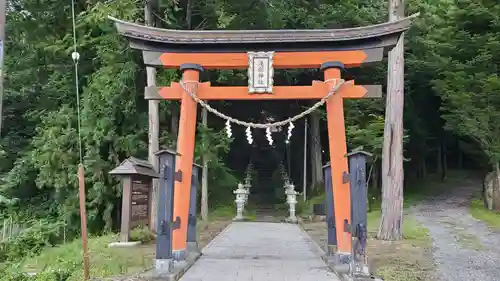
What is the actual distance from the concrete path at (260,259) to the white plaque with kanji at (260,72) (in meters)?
3.06

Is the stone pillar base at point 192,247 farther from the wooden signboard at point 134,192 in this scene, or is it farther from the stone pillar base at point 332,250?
the stone pillar base at point 332,250

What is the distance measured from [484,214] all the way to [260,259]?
9.12m

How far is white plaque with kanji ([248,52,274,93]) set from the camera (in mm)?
7984

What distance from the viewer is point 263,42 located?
320 inches

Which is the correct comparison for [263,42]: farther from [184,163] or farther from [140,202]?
[140,202]

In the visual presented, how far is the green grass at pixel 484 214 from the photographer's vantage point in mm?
12883

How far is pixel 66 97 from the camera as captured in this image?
15289 millimetres

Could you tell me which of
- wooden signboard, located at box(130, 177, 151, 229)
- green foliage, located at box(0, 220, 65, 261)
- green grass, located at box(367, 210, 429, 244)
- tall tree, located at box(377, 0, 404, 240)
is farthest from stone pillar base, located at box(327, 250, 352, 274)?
green foliage, located at box(0, 220, 65, 261)

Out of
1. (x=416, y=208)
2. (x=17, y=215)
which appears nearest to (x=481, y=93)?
(x=416, y=208)

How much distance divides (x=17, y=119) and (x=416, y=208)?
15.6 metres

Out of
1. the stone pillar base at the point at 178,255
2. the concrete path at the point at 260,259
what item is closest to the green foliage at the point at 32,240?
the concrete path at the point at 260,259

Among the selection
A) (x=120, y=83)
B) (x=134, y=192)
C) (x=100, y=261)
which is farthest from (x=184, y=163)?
(x=120, y=83)

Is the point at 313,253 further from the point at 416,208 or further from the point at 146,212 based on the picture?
the point at 416,208

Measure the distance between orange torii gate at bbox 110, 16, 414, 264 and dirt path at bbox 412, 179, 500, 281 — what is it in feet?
6.92
